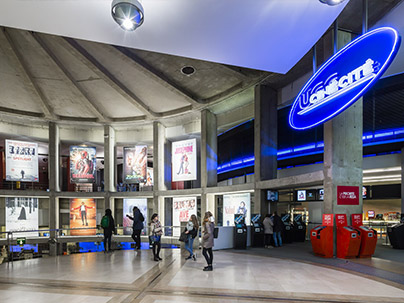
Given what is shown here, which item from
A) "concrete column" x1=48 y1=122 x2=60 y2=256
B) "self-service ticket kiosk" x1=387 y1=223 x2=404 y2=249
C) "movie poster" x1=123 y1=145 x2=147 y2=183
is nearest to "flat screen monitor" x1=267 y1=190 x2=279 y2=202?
"self-service ticket kiosk" x1=387 y1=223 x2=404 y2=249

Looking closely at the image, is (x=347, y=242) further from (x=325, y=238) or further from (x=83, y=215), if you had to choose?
(x=83, y=215)

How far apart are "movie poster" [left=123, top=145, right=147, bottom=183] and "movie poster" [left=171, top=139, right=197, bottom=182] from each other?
2362mm

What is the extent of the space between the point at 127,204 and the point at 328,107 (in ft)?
54.4

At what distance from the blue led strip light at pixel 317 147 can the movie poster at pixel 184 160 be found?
14.6 feet

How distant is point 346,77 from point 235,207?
33.4 ft

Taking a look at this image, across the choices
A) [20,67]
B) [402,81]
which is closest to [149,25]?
[20,67]

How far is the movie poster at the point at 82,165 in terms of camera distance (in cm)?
2017

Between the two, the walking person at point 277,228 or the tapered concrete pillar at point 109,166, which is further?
the tapered concrete pillar at point 109,166

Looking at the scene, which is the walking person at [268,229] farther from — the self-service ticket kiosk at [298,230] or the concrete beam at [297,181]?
the self-service ticket kiosk at [298,230]

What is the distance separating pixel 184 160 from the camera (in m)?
18.6

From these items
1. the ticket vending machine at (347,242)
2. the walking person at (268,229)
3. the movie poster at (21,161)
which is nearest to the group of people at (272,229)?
the walking person at (268,229)

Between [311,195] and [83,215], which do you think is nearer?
[311,195]

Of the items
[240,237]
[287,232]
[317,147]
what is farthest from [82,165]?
[317,147]

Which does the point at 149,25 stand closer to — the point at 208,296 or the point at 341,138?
the point at 208,296
